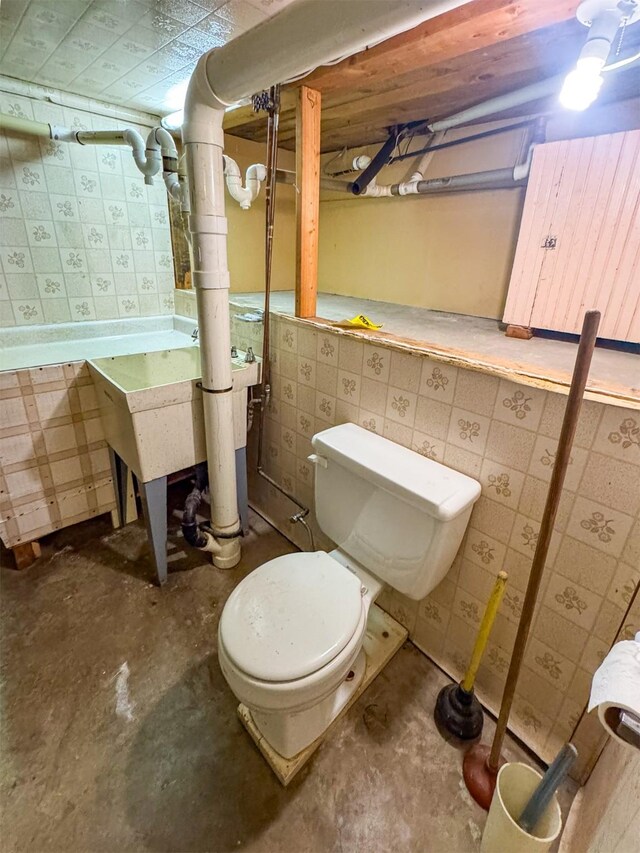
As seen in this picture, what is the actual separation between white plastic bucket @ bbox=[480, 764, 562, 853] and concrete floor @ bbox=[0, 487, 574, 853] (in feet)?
0.57

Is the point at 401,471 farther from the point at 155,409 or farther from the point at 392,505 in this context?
the point at 155,409

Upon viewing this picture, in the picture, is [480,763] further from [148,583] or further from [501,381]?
[148,583]

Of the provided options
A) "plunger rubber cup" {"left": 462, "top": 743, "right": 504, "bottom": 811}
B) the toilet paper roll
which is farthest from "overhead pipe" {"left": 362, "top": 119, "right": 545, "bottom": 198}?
"plunger rubber cup" {"left": 462, "top": 743, "right": 504, "bottom": 811}

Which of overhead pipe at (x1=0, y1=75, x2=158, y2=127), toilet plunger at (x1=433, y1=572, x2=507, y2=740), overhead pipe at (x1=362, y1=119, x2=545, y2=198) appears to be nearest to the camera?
toilet plunger at (x1=433, y1=572, x2=507, y2=740)

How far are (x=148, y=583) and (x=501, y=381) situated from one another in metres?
1.54

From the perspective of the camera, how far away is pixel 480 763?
1051mm

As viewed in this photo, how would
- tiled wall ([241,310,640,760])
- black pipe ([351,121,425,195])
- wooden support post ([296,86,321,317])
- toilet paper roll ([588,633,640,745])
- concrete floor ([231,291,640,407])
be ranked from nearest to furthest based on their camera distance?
toilet paper roll ([588,633,640,745]) < tiled wall ([241,310,640,760]) < concrete floor ([231,291,640,407]) < wooden support post ([296,86,321,317]) < black pipe ([351,121,425,195])

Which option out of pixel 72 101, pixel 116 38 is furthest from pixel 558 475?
pixel 72 101

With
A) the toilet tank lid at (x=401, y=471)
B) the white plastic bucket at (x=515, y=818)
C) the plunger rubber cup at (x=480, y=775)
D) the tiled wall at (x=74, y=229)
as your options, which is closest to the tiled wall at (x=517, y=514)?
the toilet tank lid at (x=401, y=471)

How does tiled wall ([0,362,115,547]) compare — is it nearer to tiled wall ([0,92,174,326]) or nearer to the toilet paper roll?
tiled wall ([0,92,174,326])

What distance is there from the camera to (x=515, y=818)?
2.79 feet

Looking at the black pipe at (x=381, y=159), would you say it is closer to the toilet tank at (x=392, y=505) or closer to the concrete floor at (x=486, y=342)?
the concrete floor at (x=486, y=342)

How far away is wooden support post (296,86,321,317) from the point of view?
1.36 m

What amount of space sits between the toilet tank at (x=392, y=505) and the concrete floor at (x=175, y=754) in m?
0.46
